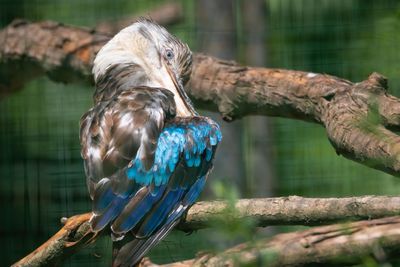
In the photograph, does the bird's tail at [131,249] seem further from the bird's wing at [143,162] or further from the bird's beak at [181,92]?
the bird's beak at [181,92]

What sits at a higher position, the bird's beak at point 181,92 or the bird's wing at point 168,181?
the bird's beak at point 181,92

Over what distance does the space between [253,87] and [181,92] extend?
1.20 ft

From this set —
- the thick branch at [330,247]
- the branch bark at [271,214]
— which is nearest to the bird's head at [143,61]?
the branch bark at [271,214]

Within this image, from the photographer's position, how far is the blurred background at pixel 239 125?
13.3 feet

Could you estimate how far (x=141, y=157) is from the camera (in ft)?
8.78

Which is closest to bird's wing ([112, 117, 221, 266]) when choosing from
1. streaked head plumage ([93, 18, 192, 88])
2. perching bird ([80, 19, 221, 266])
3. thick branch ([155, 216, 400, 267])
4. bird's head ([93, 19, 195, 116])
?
perching bird ([80, 19, 221, 266])

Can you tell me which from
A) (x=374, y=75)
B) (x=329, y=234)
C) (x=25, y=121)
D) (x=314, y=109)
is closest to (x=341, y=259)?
(x=329, y=234)

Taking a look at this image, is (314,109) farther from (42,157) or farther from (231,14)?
(42,157)

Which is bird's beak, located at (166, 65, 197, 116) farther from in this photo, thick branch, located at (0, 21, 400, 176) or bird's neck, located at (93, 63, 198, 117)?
thick branch, located at (0, 21, 400, 176)

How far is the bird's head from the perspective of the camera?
3252 millimetres

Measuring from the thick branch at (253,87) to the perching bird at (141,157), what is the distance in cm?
33

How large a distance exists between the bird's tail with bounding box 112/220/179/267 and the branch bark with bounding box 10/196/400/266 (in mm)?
74

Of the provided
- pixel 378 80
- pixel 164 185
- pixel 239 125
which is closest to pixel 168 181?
pixel 164 185

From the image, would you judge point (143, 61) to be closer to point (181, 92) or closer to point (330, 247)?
point (181, 92)
